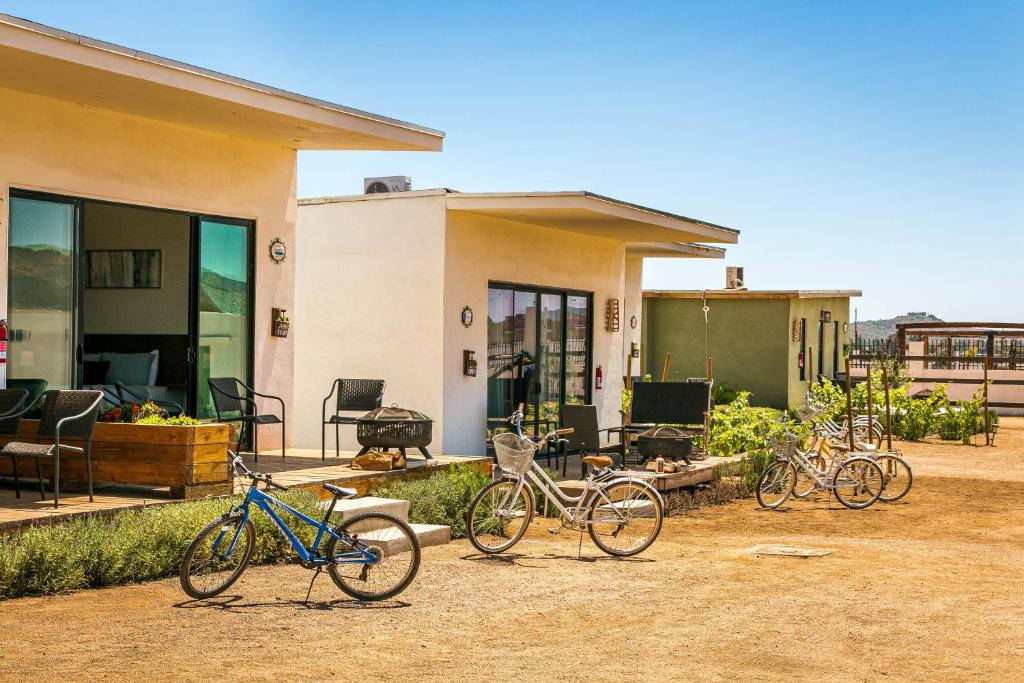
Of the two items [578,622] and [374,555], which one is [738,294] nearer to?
[374,555]

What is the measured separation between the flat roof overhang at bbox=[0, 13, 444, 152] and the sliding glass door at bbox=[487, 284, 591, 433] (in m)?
3.24

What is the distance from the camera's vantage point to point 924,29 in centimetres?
1655

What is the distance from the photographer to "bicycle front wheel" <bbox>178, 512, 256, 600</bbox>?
6512 mm

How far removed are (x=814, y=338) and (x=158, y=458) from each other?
18.9 metres

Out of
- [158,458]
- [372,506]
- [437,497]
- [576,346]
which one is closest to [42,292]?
[158,458]

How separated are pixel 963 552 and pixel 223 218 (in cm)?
635

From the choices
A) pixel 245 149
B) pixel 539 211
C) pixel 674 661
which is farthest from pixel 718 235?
pixel 674 661

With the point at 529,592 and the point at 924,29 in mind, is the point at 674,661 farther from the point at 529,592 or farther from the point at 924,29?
the point at 924,29

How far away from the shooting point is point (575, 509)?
8.63 meters

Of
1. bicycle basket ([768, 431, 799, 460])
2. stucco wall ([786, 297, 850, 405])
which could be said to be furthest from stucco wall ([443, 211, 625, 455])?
stucco wall ([786, 297, 850, 405])

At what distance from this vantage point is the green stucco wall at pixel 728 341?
23547 mm

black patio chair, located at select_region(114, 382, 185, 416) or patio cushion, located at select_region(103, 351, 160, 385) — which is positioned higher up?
patio cushion, located at select_region(103, 351, 160, 385)

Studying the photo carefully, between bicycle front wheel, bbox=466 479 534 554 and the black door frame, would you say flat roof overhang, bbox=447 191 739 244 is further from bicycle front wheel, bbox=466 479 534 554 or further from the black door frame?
bicycle front wheel, bbox=466 479 534 554

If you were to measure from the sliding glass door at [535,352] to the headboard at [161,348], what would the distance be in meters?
3.36
